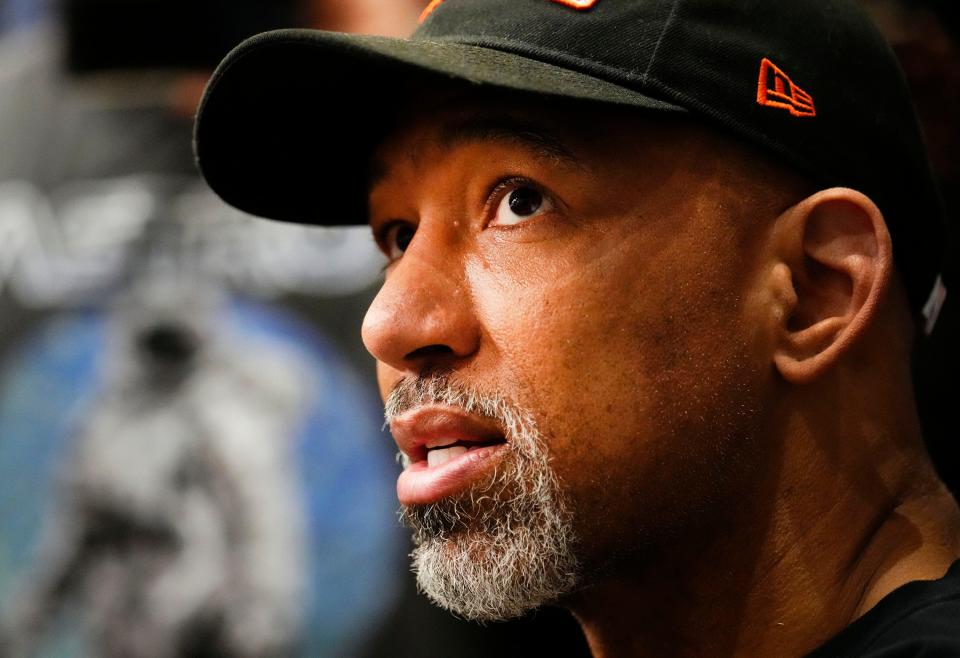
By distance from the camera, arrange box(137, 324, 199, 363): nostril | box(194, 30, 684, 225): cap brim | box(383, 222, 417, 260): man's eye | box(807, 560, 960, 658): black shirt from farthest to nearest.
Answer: box(137, 324, 199, 363): nostril → box(383, 222, 417, 260): man's eye → box(194, 30, 684, 225): cap brim → box(807, 560, 960, 658): black shirt

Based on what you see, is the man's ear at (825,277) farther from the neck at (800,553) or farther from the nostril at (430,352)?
the nostril at (430,352)

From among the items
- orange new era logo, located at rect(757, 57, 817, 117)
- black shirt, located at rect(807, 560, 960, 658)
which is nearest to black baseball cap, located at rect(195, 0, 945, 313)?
orange new era logo, located at rect(757, 57, 817, 117)

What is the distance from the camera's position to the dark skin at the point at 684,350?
3.14 feet

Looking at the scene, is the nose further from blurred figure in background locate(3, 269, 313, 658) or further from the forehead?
blurred figure in background locate(3, 269, 313, 658)

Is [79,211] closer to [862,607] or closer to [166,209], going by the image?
[166,209]

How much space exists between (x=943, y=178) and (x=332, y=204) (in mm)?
941

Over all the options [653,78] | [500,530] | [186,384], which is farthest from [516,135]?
[186,384]

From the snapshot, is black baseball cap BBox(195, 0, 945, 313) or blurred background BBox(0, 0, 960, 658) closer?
black baseball cap BBox(195, 0, 945, 313)

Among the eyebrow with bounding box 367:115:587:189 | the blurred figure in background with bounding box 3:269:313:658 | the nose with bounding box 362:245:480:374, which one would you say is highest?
the eyebrow with bounding box 367:115:587:189

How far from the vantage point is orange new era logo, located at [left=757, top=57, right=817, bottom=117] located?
0.99 m

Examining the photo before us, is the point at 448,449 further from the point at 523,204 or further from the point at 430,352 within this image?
the point at 523,204

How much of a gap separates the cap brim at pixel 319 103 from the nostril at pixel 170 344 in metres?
0.65

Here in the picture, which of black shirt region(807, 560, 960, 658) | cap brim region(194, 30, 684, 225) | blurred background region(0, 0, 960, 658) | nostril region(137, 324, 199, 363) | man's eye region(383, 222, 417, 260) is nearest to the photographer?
black shirt region(807, 560, 960, 658)

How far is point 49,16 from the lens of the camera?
2.17m
